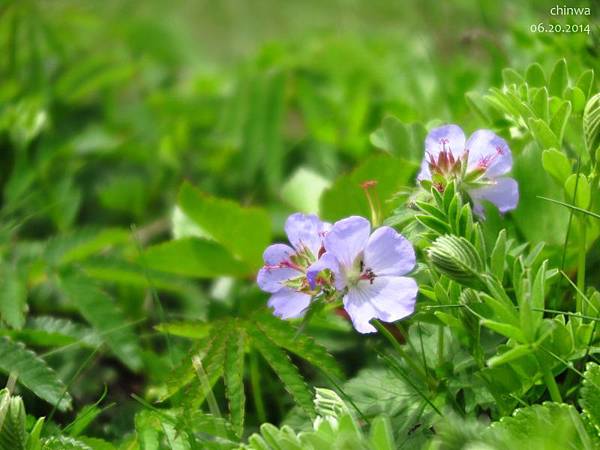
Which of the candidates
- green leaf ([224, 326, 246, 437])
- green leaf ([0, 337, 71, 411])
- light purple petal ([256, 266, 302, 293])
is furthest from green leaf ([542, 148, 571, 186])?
green leaf ([0, 337, 71, 411])

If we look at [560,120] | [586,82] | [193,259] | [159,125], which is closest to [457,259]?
[560,120]

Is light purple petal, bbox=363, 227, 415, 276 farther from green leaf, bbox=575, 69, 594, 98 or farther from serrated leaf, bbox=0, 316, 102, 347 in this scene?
serrated leaf, bbox=0, 316, 102, 347

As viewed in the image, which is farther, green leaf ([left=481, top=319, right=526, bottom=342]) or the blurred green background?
the blurred green background

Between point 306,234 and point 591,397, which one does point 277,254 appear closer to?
point 306,234

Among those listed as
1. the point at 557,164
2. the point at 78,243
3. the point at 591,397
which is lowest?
the point at 591,397

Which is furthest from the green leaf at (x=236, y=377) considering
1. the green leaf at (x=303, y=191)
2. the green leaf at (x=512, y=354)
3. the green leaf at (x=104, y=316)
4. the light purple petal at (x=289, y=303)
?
the green leaf at (x=303, y=191)

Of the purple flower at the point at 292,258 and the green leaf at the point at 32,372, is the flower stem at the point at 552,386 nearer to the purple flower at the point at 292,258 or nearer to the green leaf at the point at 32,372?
the purple flower at the point at 292,258

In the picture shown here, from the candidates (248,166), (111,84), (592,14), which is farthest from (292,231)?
(111,84)
